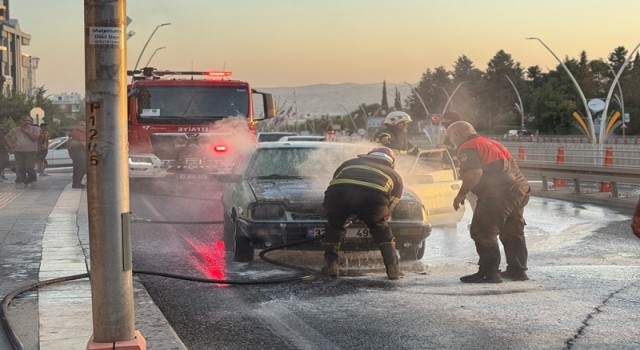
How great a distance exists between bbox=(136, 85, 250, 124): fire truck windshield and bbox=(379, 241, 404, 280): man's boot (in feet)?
36.7

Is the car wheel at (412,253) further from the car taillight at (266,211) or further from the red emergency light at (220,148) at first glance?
the red emergency light at (220,148)

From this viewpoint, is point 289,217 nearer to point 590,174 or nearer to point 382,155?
point 382,155

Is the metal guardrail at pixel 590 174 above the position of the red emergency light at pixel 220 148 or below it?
below

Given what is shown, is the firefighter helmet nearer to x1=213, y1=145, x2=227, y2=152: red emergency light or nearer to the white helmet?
the white helmet

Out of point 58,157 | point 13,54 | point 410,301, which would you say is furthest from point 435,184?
point 13,54

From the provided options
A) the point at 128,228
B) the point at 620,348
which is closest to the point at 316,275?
the point at 620,348

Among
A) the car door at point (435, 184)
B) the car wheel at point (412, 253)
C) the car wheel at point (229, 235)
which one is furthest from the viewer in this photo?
the car door at point (435, 184)

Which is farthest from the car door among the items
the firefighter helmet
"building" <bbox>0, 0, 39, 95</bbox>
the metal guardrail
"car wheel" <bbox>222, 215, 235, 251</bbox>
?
"building" <bbox>0, 0, 39, 95</bbox>

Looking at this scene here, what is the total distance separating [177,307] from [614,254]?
5.39m

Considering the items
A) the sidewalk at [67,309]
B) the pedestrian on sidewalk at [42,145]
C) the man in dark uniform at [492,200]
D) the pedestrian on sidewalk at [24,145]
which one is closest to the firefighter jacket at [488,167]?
the man in dark uniform at [492,200]

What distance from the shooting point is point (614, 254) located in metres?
9.85

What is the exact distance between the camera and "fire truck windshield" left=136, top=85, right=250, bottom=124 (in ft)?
60.7

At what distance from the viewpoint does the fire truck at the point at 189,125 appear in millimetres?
18406

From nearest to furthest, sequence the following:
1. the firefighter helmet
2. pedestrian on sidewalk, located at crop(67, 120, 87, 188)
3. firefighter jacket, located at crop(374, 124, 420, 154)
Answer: the firefighter helmet, firefighter jacket, located at crop(374, 124, 420, 154), pedestrian on sidewalk, located at crop(67, 120, 87, 188)
